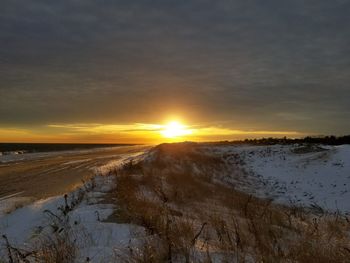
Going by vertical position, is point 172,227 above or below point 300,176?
above

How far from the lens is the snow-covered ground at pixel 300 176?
18000mm

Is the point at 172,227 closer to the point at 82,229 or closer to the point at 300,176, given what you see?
the point at 82,229

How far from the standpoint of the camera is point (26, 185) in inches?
833

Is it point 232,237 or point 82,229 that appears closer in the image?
point 232,237

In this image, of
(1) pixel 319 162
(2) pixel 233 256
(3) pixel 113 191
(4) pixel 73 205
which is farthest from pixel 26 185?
(2) pixel 233 256

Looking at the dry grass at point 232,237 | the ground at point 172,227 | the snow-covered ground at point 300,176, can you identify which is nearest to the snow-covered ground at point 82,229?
the ground at point 172,227

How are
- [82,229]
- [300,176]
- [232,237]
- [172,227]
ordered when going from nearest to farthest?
1. [232,237]
2. [172,227]
3. [82,229]
4. [300,176]

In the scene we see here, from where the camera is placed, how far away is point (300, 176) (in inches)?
881

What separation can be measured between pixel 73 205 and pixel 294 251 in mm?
6322

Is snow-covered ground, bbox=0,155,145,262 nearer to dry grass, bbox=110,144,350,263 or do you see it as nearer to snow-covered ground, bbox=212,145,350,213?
dry grass, bbox=110,144,350,263

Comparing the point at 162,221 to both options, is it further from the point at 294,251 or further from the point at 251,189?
the point at 251,189

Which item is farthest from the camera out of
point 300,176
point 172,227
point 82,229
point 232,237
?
point 300,176

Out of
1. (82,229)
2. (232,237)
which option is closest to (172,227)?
(232,237)

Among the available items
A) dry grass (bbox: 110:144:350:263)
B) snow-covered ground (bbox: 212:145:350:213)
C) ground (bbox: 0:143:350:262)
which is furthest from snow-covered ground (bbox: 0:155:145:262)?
snow-covered ground (bbox: 212:145:350:213)
